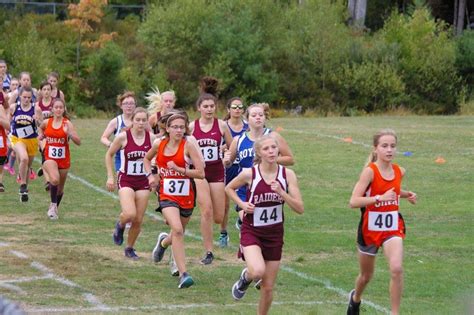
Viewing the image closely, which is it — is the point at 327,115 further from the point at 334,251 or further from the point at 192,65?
the point at 334,251

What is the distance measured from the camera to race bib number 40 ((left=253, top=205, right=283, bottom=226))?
8773 mm

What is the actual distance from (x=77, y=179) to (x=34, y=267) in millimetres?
9191

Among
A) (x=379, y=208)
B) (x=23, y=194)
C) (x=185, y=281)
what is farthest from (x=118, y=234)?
(x=23, y=194)

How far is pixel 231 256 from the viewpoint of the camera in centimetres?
1256

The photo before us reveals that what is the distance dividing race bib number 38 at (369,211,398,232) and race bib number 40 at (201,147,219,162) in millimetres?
3854

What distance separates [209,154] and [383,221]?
396 centimetres

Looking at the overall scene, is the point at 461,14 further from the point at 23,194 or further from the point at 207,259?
the point at 207,259

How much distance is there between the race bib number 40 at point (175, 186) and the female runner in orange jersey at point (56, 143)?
4.71 meters

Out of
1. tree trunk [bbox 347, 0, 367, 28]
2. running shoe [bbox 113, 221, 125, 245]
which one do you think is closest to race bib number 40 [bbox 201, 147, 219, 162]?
running shoe [bbox 113, 221, 125, 245]

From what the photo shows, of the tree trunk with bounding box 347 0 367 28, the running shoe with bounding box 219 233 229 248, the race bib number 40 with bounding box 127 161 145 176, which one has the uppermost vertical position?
the tree trunk with bounding box 347 0 367 28

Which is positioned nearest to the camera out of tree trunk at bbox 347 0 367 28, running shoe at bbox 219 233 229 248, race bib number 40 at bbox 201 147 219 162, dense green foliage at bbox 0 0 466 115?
race bib number 40 at bbox 201 147 219 162

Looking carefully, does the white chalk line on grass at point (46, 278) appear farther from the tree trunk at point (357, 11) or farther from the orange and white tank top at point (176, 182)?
the tree trunk at point (357, 11)

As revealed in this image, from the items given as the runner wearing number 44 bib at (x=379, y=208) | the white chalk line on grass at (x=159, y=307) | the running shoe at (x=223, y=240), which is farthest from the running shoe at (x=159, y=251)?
the runner wearing number 44 bib at (x=379, y=208)

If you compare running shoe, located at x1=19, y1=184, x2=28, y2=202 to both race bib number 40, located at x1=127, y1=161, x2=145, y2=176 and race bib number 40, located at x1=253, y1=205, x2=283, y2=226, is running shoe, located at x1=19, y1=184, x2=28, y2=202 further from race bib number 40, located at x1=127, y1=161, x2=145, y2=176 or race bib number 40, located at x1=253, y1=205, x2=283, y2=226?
race bib number 40, located at x1=253, y1=205, x2=283, y2=226
